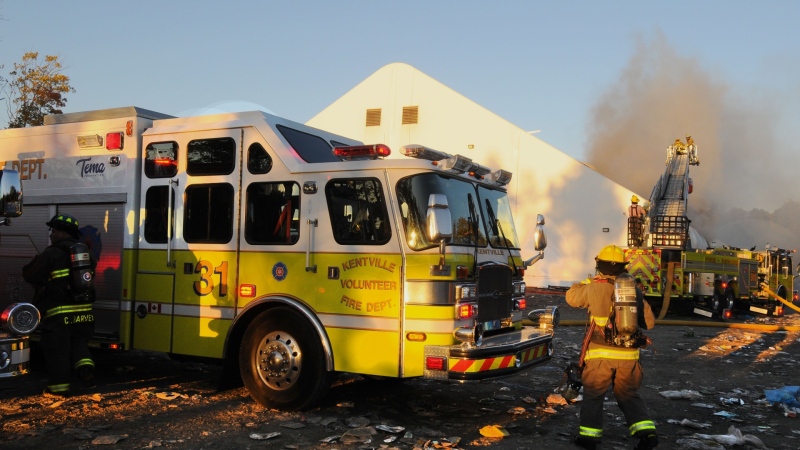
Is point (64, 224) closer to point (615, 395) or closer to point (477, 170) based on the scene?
point (477, 170)

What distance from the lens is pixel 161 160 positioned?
734 centimetres

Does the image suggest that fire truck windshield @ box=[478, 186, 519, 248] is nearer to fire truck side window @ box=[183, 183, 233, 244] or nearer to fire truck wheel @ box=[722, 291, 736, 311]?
fire truck side window @ box=[183, 183, 233, 244]

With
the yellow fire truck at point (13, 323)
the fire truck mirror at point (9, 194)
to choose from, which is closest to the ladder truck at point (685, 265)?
the yellow fire truck at point (13, 323)

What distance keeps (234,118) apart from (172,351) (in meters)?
2.45

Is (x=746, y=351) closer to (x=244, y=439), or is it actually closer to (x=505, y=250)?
(x=505, y=250)

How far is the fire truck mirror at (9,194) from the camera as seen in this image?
5426mm

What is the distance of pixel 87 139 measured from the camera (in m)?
7.81

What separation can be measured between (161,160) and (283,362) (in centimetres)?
258

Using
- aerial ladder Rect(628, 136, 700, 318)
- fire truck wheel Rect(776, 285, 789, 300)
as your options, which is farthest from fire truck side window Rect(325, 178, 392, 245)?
fire truck wheel Rect(776, 285, 789, 300)

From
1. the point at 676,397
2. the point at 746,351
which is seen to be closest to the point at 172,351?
the point at 676,397

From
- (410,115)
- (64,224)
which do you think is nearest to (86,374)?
(64,224)

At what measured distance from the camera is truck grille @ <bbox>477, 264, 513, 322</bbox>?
6359 mm

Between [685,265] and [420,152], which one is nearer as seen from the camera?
[420,152]

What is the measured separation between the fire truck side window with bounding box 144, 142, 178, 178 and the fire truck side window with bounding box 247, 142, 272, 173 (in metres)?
0.94
